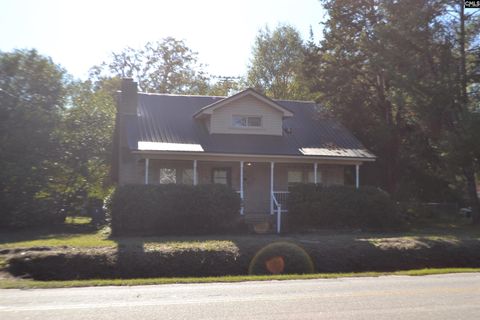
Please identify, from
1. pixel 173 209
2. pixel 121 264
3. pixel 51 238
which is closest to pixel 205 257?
pixel 121 264

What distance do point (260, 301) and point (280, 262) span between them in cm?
534

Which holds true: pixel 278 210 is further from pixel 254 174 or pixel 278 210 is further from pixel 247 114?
pixel 247 114

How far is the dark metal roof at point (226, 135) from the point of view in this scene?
77.4 feet

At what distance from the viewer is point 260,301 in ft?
28.2

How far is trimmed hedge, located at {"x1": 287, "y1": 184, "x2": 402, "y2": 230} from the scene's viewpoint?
21.2m

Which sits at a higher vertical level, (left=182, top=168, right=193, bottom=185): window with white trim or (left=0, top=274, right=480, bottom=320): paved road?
(left=182, top=168, right=193, bottom=185): window with white trim

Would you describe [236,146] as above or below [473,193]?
above

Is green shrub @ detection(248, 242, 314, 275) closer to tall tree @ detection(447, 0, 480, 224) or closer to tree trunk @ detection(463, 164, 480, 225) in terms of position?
tall tree @ detection(447, 0, 480, 224)

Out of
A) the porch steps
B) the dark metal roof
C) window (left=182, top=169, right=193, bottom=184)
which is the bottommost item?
the porch steps

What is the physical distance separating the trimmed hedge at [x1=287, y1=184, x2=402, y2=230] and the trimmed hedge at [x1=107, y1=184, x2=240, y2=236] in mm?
2759

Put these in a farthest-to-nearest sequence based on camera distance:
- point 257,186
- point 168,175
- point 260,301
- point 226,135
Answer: point 257,186, point 226,135, point 168,175, point 260,301

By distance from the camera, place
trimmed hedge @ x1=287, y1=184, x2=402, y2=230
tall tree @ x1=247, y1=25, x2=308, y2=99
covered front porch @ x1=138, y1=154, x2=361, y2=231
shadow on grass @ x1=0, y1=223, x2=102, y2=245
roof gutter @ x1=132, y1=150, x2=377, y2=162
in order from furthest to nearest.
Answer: tall tree @ x1=247, y1=25, x2=308, y2=99, covered front porch @ x1=138, y1=154, x2=361, y2=231, roof gutter @ x1=132, y1=150, x2=377, y2=162, trimmed hedge @ x1=287, y1=184, x2=402, y2=230, shadow on grass @ x1=0, y1=223, x2=102, y2=245

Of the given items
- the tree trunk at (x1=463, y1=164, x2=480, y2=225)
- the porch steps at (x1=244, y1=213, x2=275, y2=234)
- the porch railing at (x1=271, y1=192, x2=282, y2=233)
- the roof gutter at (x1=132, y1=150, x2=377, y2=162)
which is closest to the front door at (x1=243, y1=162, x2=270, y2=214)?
the porch steps at (x1=244, y1=213, x2=275, y2=234)

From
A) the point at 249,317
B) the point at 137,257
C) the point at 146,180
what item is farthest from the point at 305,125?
the point at 249,317
